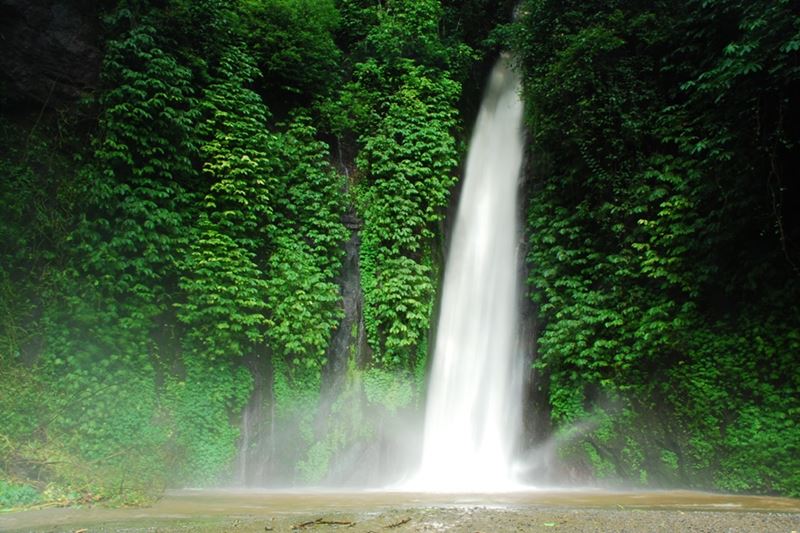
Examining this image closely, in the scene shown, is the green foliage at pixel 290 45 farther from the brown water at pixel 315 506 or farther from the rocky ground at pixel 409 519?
the rocky ground at pixel 409 519

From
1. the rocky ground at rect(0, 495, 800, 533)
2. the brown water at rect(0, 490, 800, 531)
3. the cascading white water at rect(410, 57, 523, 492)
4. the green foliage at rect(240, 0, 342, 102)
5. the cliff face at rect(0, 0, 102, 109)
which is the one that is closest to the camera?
the rocky ground at rect(0, 495, 800, 533)

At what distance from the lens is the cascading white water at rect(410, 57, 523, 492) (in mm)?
10164

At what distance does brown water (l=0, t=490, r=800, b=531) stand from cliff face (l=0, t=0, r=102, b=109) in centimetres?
663

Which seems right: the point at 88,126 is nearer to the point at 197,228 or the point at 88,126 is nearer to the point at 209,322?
the point at 197,228

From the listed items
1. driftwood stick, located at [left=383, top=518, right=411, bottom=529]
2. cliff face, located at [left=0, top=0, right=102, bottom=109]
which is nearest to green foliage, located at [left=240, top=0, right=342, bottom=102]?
cliff face, located at [left=0, top=0, right=102, bottom=109]

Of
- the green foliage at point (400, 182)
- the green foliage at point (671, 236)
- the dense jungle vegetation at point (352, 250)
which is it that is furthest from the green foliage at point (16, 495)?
the green foliage at point (671, 236)

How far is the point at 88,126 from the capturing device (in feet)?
30.0

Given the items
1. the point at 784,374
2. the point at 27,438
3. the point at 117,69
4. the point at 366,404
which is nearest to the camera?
the point at 27,438

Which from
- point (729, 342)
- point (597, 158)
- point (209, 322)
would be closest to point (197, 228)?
point (209, 322)

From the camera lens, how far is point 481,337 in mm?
11289

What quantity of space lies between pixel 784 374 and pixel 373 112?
8.71 metres

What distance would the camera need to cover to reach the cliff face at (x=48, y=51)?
880 cm

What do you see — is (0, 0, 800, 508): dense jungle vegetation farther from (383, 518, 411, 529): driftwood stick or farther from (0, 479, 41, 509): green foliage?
(383, 518, 411, 529): driftwood stick

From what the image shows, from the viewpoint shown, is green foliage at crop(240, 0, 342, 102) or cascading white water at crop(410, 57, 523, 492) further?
green foliage at crop(240, 0, 342, 102)
